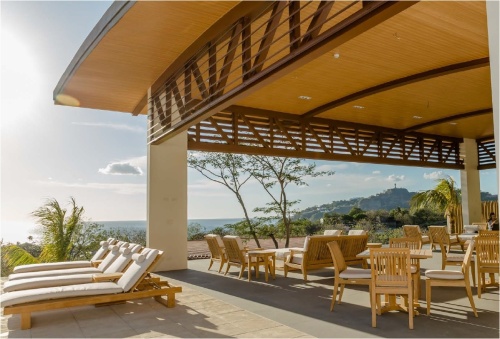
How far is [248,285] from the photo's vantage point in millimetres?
7859

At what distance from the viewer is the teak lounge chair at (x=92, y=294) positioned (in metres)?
5.04

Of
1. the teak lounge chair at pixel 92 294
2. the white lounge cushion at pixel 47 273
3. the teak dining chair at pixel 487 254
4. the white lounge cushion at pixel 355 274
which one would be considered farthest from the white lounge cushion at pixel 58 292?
the teak dining chair at pixel 487 254

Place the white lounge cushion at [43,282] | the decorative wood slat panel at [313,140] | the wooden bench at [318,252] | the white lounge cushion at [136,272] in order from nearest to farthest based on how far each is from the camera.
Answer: the white lounge cushion at [43,282] → the white lounge cushion at [136,272] → the wooden bench at [318,252] → the decorative wood slat panel at [313,140]

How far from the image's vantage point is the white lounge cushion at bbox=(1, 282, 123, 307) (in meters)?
5.03

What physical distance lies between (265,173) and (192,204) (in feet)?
115

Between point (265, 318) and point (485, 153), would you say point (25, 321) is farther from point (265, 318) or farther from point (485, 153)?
point (485, 153)

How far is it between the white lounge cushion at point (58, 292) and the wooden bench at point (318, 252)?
3896 mm

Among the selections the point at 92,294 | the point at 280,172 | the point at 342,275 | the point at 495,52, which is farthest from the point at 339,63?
the point at 280,172

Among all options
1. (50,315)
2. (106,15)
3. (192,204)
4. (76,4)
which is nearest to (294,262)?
(50,315)

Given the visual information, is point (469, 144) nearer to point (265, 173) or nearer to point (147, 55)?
point (265, 173)

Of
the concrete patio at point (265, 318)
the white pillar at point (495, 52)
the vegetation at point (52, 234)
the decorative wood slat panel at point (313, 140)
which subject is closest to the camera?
the white pillar at point (495, 52)

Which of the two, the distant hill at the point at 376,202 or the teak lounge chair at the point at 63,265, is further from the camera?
the distant hill at the point at 376,202

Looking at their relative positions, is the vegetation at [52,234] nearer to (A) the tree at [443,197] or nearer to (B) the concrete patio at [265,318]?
(B) the concrete patio at [265,318]

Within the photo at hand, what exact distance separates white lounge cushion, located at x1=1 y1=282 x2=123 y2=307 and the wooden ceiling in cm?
388
